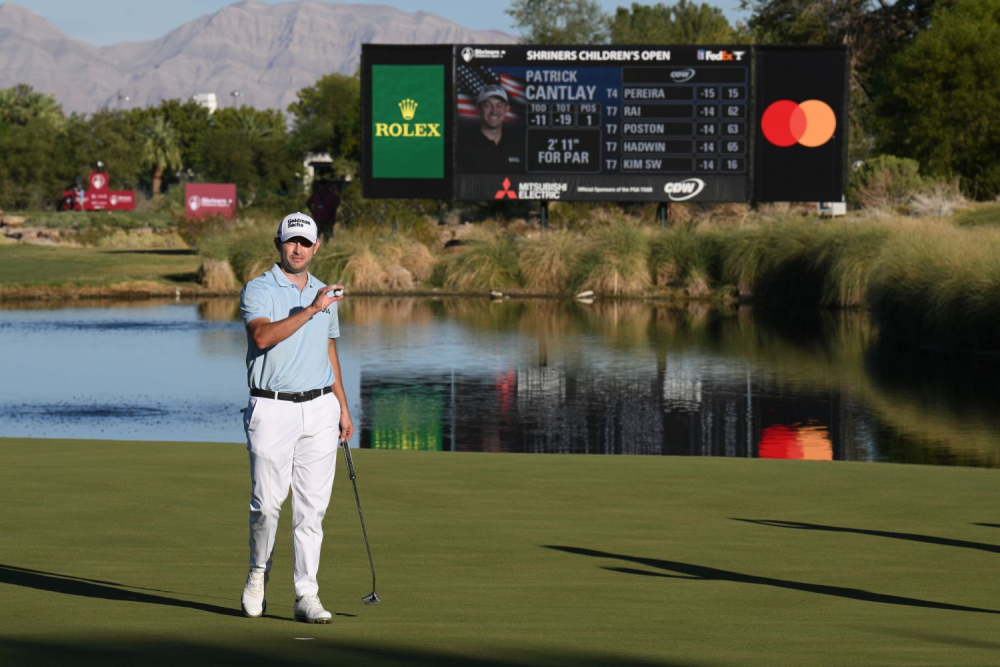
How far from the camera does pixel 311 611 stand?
265 inches

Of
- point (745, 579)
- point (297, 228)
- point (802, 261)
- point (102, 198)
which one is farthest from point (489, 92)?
point (102, 198)

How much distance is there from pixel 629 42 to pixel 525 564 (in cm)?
8479

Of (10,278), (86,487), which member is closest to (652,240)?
(10,278)

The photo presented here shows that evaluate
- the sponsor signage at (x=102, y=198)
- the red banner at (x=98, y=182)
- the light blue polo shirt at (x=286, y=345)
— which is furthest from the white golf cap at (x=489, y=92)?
the red banner at (x=98, y=182)

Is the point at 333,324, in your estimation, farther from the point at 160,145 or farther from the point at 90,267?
the point at 160,145

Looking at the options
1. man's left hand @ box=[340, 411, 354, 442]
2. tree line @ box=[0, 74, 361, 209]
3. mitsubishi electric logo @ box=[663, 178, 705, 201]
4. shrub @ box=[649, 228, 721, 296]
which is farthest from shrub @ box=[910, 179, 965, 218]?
tree line @ box=[0, 74, 361, 209]

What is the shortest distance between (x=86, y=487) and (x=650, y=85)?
1203 inches

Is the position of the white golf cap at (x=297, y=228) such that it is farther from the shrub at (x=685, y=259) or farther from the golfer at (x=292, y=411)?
the shrub at (x=685, y=259)

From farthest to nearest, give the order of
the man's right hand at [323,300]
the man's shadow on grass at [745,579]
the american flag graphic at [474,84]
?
1. the american flag graphic at [474,84]
2. the man's shadow on grass at [745,579]
3. the man's right hand at [323,300]

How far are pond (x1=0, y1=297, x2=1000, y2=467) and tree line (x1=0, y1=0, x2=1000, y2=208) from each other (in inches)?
758

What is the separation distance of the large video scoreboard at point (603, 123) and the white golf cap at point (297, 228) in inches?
1335

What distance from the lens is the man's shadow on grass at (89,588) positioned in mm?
7145

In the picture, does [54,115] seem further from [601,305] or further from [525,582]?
[525,582]

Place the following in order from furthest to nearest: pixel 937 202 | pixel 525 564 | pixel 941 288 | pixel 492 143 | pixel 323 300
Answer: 1. pixel 937 202
2. pixel 492 143
3. pixel 941 288
4. pixel 525 564
5. pixel 323 300
